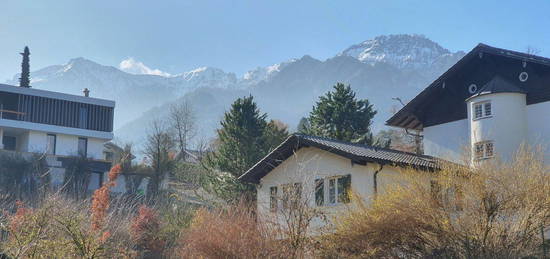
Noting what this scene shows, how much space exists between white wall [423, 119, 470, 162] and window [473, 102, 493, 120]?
1.29 meters

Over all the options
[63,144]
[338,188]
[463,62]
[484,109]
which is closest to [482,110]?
[484,109]

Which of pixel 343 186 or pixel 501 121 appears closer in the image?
pixel 343 186

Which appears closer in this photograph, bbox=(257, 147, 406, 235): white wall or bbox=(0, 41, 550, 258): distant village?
bbox=(0, 41, 550, 258): distant village

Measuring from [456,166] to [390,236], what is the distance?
116 inches

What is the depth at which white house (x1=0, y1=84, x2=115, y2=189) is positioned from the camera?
45.6m

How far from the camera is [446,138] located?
29656mm

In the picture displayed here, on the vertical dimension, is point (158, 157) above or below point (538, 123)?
below

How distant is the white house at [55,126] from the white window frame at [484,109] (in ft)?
93.2

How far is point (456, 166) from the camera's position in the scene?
1912 cm

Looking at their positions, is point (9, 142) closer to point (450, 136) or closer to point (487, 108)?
point (450, 136)

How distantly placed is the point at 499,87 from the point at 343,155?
A: 7.73 meters

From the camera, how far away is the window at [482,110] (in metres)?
27.0

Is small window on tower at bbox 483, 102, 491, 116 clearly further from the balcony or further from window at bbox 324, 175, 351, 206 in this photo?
the balcony

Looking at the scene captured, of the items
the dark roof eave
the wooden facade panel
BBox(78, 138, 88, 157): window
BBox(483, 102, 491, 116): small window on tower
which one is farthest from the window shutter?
the wooden facade panel
